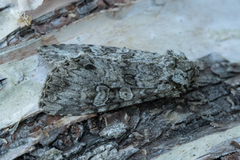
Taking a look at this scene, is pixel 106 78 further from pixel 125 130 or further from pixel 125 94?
pixel 125 130

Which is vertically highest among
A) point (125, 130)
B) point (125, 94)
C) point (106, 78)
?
point (106, 78)

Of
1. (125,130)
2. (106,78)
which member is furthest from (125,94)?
(125,130)

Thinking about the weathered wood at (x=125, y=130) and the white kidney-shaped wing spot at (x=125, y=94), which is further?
the white kidney-shaped wing spot at (x=125, y=94)

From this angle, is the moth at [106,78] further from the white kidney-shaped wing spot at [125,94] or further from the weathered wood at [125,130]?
the weathered wood at [125,130]

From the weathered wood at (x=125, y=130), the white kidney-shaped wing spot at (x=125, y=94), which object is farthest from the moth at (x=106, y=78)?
the weathered wood at (x=125, y=130)

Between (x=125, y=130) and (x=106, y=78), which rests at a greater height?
(x=106, y=78)

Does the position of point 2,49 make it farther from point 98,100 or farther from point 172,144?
point 172,144

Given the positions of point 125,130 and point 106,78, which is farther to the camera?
point 106,78

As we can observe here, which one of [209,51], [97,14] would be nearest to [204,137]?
[209,51]

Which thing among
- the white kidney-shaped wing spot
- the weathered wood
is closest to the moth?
the white kidney-shaped wing spot
